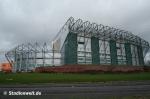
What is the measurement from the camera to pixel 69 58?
58.3m

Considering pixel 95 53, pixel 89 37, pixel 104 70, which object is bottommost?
pixel 104 70

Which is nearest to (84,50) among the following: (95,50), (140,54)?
(95,50)

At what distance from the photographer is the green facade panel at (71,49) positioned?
58188 millimetres

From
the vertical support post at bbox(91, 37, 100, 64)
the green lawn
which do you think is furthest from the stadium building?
the green lawn

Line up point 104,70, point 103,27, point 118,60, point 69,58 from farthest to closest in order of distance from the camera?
1. point 118,60
2. point 103,27
3. point 69,58
4. point 104,70

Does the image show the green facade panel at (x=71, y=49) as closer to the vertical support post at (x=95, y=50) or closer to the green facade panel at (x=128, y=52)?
the vertical support post at (x=95, y=50)

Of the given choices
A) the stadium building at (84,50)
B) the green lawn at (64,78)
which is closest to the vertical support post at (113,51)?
the stadium building at (84,50)

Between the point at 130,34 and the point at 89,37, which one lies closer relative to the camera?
the point at 89,37

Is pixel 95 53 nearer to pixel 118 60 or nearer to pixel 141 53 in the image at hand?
pixel 118 60

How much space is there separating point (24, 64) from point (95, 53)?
24.3 m

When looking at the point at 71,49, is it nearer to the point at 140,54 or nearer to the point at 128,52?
the point at 128,52

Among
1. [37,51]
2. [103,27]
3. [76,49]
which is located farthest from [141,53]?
[37,51]

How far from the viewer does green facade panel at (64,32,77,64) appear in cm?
5819

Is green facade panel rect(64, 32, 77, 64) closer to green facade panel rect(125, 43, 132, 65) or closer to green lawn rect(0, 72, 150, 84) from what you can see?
green facade panel rect(125, 43, 132, 65)
